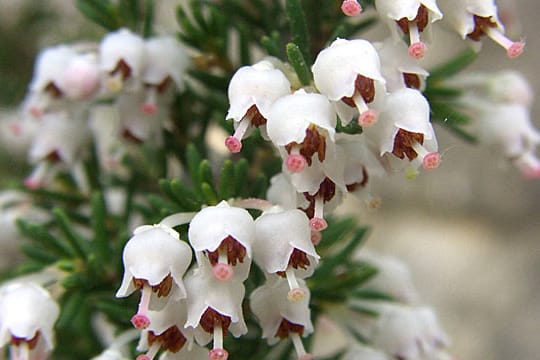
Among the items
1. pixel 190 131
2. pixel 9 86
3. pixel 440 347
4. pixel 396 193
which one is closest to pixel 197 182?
pixel 190 131

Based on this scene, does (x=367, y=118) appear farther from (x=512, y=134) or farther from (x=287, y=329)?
(x=512, y=134)

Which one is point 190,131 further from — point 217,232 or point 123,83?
point 217,232

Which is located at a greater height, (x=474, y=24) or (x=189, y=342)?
(x=474, y=24)

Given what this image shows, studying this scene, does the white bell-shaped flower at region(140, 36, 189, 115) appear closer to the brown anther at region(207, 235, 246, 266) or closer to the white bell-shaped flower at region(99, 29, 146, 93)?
the white bell-shaped flower at region(99, 29, 146, 93)

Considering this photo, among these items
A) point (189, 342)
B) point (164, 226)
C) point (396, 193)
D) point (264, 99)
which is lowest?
point (396, 193)

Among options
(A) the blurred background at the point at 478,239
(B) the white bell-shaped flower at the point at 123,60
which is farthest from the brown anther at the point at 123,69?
(A) the blurred background at the point at 478,239

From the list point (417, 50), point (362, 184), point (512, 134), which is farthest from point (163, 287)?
point (512, 134)

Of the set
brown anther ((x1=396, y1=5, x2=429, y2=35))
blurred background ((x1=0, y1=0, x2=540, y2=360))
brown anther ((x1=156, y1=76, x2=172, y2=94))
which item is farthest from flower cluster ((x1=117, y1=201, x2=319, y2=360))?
blurred background ((x1=0, y1=0, x2=540, y2=360))
